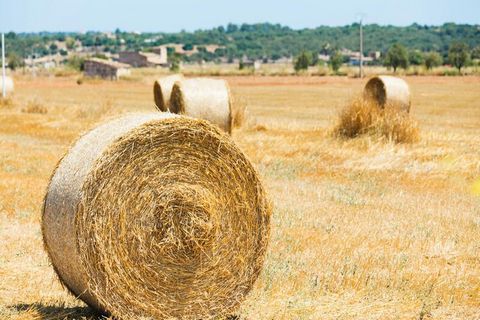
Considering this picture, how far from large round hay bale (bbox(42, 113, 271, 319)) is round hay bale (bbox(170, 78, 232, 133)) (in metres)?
11.8

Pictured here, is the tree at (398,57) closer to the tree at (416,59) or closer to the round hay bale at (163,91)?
the tree at (416,59)

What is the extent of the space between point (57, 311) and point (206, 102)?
1226cm

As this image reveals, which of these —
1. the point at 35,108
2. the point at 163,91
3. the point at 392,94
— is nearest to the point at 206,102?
the point at 163,91

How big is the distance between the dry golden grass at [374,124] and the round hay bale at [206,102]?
2.57 metres

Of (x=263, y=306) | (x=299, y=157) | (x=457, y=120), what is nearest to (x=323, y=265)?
(x=263, y=306)

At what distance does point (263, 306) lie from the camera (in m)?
7.30

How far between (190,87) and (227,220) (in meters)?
12.4

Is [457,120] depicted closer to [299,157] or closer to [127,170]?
[299,157]

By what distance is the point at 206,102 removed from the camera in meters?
19.0

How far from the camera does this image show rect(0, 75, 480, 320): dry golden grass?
24.6 ft

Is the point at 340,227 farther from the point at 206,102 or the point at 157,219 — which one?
the point at 206,102

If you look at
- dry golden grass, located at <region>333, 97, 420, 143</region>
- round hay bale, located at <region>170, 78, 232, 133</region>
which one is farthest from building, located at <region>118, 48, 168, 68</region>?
dry golden grass, located at <region>333, 97, 420, 143</region>

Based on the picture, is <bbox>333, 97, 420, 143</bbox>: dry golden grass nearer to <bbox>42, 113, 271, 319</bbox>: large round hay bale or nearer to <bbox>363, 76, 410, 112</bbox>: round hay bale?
<bbox>363, 76, 410, 112</bbox>: round hay bale

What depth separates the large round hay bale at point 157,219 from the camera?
6445 millimetres
